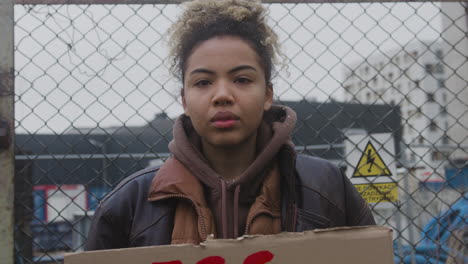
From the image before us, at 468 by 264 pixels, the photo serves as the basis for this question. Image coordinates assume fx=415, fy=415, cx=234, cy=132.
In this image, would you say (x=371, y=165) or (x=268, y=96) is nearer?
(x=268, y=96)

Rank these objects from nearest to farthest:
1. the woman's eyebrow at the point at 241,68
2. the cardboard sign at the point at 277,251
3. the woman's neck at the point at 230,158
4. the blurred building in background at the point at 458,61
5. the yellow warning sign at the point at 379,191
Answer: the cardboard sign at the point at 277,251 < the woman's eyebrow at the point at 241,68 < the woman's neck at the point at 230,158 < the yellow warning sign at the point at 379,191 < the blurred building in background at the point at 458,61

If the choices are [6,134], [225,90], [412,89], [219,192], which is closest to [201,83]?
[225,90]

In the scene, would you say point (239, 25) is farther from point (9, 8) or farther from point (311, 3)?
point (9, 8)

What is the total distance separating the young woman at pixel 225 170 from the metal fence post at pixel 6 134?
0.37 m

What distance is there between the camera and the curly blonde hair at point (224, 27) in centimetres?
148

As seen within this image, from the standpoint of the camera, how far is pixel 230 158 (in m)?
1.48

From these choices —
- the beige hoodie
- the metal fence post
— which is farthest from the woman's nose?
the metal fence post

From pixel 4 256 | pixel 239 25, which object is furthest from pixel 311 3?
pixel 4 256

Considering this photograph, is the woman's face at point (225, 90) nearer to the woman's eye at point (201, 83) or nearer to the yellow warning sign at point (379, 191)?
the woman's eye at point (201, 83)

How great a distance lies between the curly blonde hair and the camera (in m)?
1.48

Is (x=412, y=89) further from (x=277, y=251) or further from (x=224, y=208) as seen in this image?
(x=277, y=251)

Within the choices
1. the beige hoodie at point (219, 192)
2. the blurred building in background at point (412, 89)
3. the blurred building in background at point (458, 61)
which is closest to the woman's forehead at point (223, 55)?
the beige hoodie at point (219, 192)

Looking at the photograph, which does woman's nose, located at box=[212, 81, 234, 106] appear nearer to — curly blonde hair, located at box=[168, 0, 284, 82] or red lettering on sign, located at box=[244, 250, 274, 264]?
curly blonde hair, located at box=[168, 0, 284, 82]

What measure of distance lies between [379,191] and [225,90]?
121 cm
